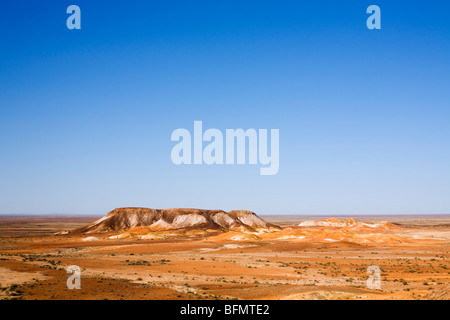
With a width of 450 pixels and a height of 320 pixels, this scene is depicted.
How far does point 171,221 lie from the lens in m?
125

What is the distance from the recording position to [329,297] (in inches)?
838

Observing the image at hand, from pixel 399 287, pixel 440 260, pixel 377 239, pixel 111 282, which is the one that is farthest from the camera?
pixel 377 239

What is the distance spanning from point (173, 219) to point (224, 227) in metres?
16.2

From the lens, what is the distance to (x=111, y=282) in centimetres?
3042

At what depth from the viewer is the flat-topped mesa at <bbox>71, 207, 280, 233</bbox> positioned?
385ft

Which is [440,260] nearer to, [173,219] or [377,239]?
[377,239]

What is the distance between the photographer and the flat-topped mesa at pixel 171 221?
385ft
